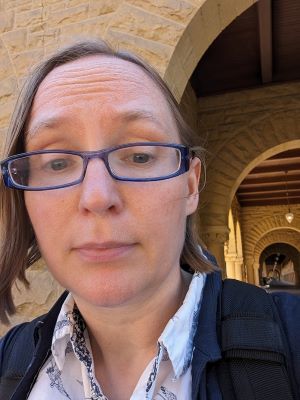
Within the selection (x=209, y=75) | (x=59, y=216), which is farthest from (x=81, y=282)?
(x=209, y=75)

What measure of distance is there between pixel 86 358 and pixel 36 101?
0.57m

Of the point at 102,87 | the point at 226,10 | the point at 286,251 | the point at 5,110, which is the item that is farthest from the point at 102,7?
the point at 286,251

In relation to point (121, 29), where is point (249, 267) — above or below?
above

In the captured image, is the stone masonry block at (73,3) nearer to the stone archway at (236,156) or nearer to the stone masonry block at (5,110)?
the stone masonry block at (5,110)

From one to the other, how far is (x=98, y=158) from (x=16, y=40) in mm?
2584

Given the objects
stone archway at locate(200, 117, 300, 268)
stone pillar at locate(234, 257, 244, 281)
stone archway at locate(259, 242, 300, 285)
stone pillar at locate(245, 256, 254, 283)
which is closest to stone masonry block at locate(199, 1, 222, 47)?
stone archway at locate(200, 117, 300, 268)

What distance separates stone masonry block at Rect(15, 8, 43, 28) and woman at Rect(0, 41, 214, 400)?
89.2 inches

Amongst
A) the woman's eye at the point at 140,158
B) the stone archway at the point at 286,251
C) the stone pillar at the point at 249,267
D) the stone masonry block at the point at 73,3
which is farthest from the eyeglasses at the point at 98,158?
the stone archway at the point at 286,251

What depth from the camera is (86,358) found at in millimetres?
821

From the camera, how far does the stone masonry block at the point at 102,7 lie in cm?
260

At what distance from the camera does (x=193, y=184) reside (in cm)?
89

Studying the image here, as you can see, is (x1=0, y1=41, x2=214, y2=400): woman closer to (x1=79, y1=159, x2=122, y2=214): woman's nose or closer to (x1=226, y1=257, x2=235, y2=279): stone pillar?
(x1=79, y1=159, x2=122, y2=214): woman's nose

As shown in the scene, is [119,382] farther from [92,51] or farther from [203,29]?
[203,29]

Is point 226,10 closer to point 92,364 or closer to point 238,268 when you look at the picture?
point 92,364
